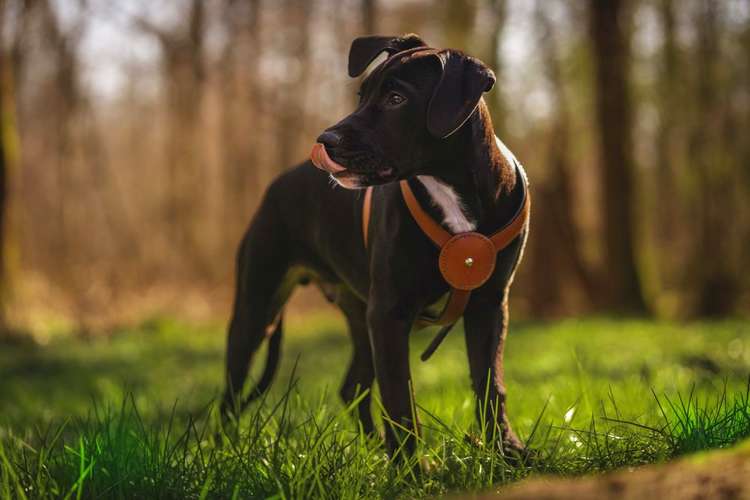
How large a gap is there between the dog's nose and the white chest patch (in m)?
0.43

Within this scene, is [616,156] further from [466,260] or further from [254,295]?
[466,260]

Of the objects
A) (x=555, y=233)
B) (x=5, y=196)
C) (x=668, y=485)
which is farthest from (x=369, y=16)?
(x=668, y=485)

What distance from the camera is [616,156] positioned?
13148mm

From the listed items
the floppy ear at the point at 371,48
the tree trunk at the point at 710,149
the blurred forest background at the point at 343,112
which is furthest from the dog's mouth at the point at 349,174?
the tree trunk at the point at 710,149

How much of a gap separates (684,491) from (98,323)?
12.1 m

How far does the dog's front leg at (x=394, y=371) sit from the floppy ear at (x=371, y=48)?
96cm

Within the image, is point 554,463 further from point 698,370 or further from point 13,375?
point 13,375

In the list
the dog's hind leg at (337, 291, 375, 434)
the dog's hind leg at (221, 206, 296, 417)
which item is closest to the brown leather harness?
the dog's hind leg at (337, 291, 375, 434)

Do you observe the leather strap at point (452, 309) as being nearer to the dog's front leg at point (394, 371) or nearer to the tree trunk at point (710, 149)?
the dog's front leg at point (394, 371)

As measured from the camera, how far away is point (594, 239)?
19.3m

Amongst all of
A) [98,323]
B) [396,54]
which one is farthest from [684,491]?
[98,323]

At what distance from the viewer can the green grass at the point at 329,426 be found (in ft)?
8.71

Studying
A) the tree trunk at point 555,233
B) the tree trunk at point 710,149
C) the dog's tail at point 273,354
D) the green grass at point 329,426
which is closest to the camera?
the green grass at point 329,426

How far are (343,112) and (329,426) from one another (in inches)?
705
